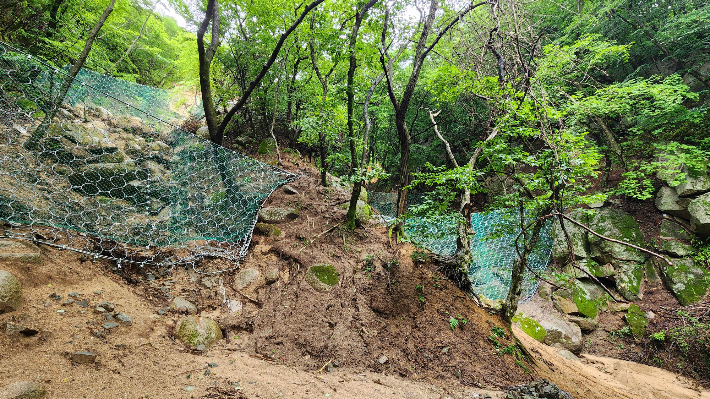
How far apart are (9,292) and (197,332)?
102cm

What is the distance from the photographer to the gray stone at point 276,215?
3.61m

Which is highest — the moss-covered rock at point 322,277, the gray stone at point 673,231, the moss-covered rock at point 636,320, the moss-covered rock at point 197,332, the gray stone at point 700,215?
the gray stone at point 700,215

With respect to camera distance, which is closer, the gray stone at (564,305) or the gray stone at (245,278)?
the gray stone at (245,278)

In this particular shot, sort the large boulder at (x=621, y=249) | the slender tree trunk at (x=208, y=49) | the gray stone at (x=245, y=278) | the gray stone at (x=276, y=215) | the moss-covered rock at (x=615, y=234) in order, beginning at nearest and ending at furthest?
1. the gray stone at (x=245, y=278)
2. the slender tree trunk at (x=208, y=49)
3. the gray stone at (x=276, y=215)
4. the large boulder at (x=621, y=249)
5. the moss-covered rock at (x=615, y=234)

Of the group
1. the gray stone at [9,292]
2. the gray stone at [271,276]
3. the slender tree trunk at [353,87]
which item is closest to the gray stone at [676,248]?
the slender tree trunk at [353,87]

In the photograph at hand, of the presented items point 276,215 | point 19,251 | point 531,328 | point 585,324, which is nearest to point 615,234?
point 585,324

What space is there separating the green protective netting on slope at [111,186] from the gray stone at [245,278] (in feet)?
0.51

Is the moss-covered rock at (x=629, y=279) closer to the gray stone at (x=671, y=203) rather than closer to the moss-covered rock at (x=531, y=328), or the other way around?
the gray stone at (x=671, y=203)

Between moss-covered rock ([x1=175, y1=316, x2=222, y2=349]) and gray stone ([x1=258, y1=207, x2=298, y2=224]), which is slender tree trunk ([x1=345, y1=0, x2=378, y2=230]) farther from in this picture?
moss-covered rock ([x1=175, y1=316, x2=222, y2=349])

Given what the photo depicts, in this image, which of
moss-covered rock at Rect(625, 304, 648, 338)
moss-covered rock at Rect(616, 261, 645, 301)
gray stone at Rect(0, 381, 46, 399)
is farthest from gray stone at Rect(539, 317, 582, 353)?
gray stone at Rect(0, 381, 46, 399)

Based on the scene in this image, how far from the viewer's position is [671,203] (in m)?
5.13

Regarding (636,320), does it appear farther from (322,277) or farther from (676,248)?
(322,277)

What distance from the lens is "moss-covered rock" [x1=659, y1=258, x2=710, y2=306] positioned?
4.46 m

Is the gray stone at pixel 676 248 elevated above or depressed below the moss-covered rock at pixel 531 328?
above
